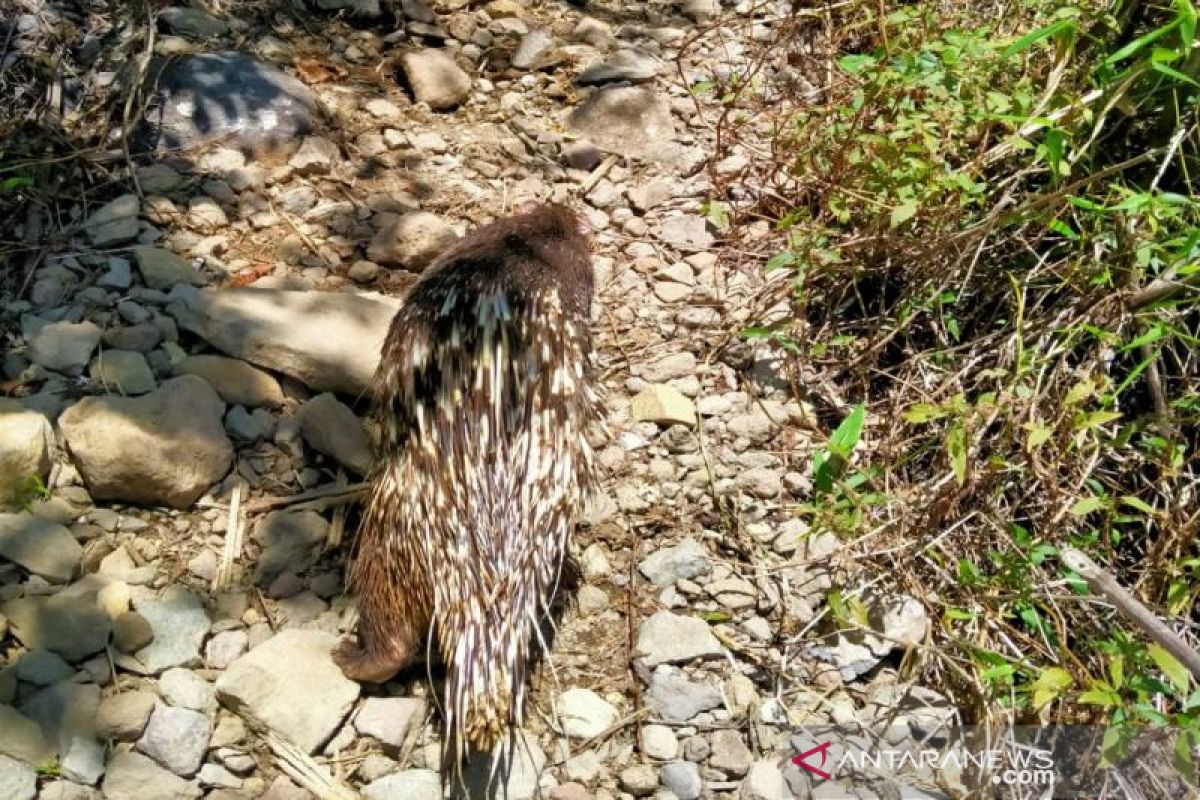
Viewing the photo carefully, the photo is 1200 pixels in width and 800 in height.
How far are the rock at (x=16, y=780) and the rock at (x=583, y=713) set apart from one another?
A: 4.04 ft

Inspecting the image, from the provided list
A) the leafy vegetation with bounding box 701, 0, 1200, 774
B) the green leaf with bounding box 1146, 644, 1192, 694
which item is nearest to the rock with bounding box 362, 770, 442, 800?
the leafy vegetation with bounding box 701, 0, 1200, 774

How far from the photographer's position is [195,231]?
11.9ft

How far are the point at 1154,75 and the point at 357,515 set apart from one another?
8.57 feet

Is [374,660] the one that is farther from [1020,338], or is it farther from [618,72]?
[618,72]

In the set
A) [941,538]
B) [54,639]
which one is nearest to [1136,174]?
[941,538]

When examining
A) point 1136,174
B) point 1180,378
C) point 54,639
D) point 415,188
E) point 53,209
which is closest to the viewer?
point 54,639

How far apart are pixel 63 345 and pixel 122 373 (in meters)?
0.21

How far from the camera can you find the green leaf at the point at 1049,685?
242 cm

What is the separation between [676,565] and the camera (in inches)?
122

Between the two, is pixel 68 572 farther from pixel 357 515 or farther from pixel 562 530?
pixel 562 530

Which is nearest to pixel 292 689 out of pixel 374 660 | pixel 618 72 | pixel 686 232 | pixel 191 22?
pixel 374 660

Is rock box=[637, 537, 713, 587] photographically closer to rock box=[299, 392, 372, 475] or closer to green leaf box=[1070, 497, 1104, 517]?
rock box=[299, 392, 372, 475]

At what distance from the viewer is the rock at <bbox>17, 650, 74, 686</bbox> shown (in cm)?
249

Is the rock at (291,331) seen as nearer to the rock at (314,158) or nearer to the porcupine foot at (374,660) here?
the rock at (314,158)
